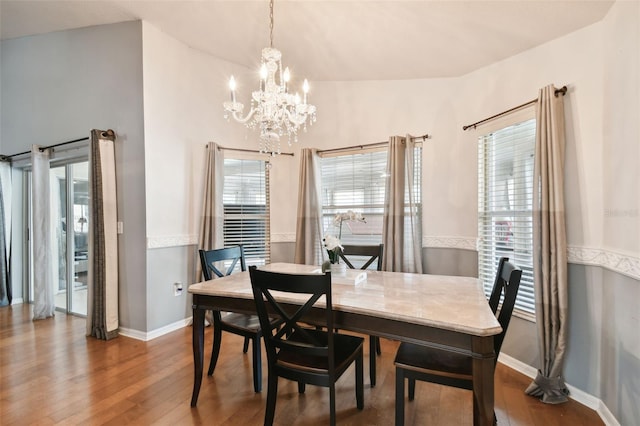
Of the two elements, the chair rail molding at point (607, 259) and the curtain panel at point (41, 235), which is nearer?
the chair rail molding at point (607, 259)

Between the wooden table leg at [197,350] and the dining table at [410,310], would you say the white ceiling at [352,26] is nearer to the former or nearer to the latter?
the dining table at [410,310]

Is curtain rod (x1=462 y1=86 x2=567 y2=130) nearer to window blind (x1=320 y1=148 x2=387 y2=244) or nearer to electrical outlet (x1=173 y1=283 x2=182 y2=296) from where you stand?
window blind (x1=320 y1=148 x2=387 y2=244)

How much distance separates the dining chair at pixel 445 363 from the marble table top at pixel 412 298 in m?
0.13

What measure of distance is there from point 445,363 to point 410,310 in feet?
1.37

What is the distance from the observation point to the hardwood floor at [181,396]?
1.88m

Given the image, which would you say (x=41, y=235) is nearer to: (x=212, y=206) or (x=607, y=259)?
(x=212, y=206)

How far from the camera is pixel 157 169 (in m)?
3.17

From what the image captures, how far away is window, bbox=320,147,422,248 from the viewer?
11.8 feet

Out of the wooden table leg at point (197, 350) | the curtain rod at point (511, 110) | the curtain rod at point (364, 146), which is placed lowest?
the wooden table leg at point (197, 350)

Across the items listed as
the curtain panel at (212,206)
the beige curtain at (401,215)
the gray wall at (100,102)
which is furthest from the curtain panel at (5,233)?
the beige curtain at (401,215)

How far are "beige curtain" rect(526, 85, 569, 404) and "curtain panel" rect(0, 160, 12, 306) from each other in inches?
243

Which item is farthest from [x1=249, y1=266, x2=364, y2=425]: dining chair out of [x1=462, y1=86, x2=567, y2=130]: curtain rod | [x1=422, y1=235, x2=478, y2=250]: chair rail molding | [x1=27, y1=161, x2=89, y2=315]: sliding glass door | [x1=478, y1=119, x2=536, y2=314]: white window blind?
[x1=27, y1=161, x2=89, y2=315]: sliding glass door

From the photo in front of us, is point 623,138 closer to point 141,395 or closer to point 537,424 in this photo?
point 537,424

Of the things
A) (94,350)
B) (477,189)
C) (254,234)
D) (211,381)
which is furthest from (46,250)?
(477,189)
